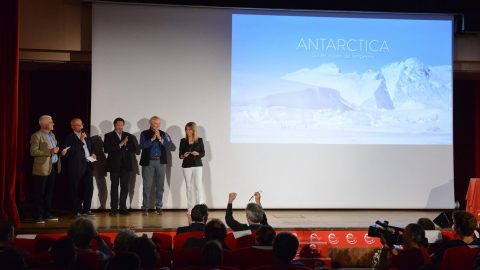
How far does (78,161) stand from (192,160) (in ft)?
4.82

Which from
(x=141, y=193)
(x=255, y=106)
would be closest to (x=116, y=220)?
(x=141, y=193)

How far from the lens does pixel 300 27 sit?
8.41 metres

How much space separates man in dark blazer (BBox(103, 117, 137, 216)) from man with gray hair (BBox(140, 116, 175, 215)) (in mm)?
190

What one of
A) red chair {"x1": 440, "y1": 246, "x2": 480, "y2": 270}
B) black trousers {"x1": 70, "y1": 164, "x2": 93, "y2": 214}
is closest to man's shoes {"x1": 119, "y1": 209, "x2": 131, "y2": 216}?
black trousers {"x1": 70, "y1": 164, "x2": 93, "y2": 214}

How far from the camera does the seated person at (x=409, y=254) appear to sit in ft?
10.6

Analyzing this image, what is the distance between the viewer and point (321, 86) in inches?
329

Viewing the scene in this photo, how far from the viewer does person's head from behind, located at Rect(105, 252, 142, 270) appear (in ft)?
9.23

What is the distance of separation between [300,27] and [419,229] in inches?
205

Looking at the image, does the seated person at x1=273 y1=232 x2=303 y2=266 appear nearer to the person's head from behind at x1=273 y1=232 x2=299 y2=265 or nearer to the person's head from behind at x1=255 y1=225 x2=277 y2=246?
the person's head from behind at x1=273 y1=232 x2=299 y2=265

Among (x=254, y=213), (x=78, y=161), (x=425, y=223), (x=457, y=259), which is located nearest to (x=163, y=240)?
(x=254, y=213)

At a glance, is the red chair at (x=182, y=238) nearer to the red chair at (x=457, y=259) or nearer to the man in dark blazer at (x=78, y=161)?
the red chair at (x=457, y=259)

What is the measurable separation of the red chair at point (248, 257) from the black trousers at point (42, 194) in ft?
13.2

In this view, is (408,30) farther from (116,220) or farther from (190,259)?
(190,259)

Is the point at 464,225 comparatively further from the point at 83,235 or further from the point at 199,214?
the point at 83,235
